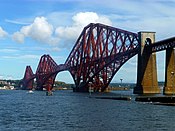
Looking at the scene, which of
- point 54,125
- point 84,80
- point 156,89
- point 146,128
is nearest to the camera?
point 146,128

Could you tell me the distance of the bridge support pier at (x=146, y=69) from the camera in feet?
436

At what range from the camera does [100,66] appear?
17125 cm

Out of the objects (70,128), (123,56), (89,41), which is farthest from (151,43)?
(70,128)

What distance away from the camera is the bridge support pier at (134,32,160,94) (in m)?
133

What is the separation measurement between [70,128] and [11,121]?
11.5 metres

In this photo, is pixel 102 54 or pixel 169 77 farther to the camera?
Result: pixel 102 54

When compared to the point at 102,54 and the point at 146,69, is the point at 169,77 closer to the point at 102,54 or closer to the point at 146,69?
the point at 146,69

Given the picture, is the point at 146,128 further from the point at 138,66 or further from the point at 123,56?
the point at 123,56

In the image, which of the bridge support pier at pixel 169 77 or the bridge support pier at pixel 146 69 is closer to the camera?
the bridge support pier at pixel 169 77

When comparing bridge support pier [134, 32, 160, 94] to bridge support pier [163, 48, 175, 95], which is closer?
bridge support pier [163, 48, 175, 95]

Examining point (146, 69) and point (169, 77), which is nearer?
point (169, 77)

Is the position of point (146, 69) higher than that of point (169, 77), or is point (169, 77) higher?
point (146, 69)

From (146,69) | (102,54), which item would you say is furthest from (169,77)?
(102,54)

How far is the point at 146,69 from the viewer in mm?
134125
